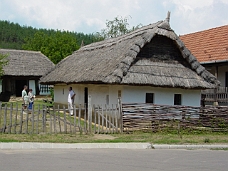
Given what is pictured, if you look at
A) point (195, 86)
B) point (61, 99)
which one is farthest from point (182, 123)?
point (61, 99)

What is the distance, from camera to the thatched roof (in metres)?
33.0

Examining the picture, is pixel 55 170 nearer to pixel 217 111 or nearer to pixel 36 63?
pixel 217 111

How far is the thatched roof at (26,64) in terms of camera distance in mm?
33031

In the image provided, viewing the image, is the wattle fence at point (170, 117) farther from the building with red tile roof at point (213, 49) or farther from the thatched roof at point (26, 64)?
the thatched roof at point (26, 64)

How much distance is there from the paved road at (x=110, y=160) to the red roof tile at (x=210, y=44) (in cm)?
1373

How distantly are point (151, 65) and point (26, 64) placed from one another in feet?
66.6

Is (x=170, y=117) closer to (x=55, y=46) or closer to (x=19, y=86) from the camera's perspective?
(x=19, y=86)

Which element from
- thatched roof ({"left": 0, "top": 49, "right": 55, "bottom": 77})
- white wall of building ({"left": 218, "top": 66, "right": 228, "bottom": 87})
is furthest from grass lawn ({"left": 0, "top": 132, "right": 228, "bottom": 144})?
thatched roof ({"left": 0, "top": 49, "right": 55, "bottom": 77})

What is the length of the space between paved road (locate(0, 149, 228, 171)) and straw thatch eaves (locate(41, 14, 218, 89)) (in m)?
6.02

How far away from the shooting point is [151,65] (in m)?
18.0

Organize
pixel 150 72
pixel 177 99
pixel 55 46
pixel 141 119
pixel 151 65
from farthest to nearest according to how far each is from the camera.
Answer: pixel 55 46
pixel 177 99
pixel 151 65
pixel 150 72
pixel 141 119

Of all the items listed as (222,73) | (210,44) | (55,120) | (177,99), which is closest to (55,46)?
(210,44)

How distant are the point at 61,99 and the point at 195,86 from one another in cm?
1212

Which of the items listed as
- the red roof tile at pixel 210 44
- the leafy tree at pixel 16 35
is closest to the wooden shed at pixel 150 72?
the red roof tile at pixel 210 44
